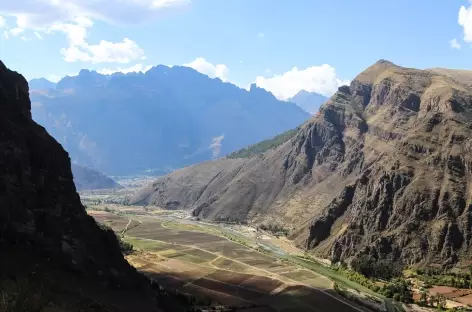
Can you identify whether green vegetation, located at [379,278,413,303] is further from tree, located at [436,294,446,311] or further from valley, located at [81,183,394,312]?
tree, located at [436,294,446,311]

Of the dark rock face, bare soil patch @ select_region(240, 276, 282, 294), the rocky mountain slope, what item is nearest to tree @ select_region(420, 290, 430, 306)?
bare soil patch @ select_region(240, 276, 282, 294)

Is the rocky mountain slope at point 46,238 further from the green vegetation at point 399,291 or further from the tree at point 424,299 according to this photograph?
the tree at point 424,299

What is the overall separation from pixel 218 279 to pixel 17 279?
262 feet

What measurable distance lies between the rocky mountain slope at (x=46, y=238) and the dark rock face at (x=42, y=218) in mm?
166

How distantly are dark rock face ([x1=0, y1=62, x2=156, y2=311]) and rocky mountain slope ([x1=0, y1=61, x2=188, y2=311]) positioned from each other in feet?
0.54

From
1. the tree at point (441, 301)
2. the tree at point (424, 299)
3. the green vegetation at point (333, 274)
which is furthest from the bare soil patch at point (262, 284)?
the tree at point (441, 301)

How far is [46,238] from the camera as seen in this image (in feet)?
325

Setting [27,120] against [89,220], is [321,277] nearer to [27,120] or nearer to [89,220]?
[89,220]

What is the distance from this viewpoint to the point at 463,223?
180000 millimetres

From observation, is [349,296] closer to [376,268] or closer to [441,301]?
[441,301]

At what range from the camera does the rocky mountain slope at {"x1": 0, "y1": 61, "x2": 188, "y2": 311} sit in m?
83.4

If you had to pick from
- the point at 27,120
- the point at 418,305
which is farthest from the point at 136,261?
the point at 418,305

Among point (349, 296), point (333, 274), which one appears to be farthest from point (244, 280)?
point (333, 274)

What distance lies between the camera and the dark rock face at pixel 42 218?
9200cm
